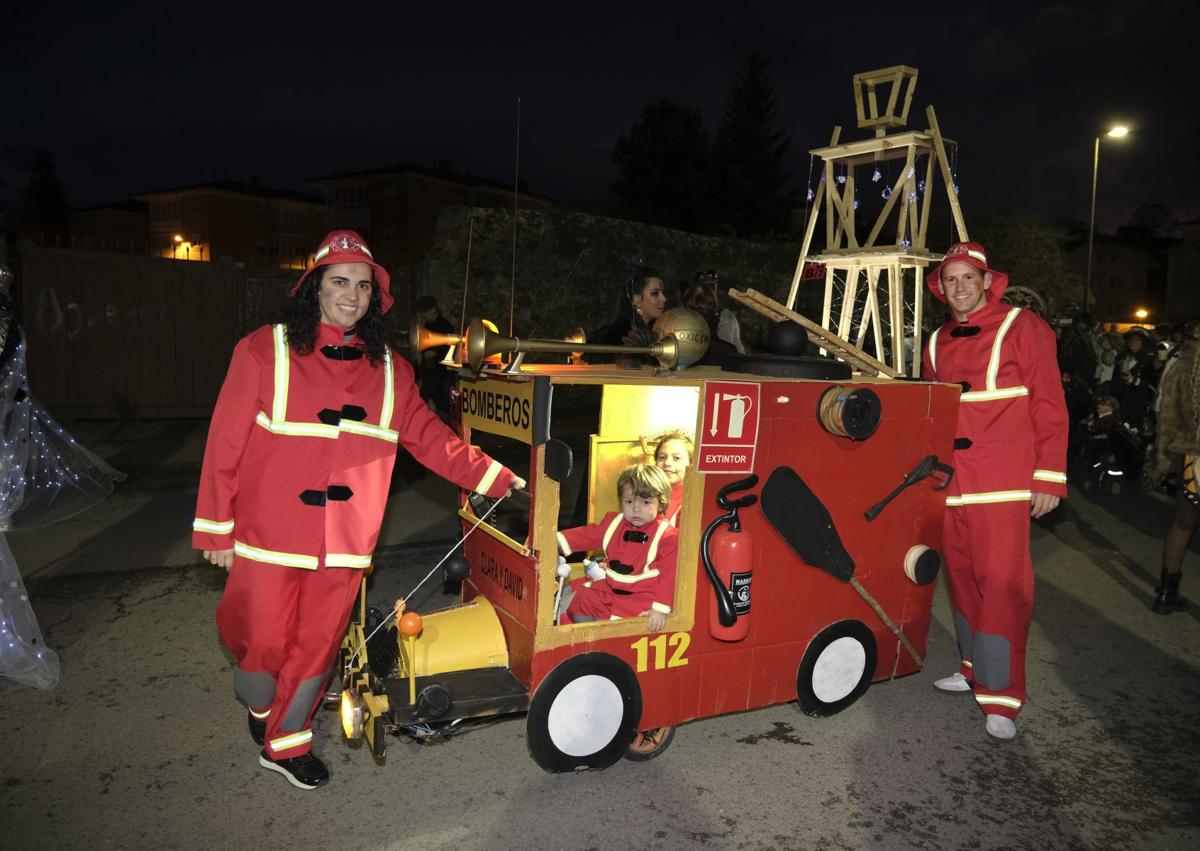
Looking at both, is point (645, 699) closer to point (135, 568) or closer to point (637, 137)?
point (135, 568)

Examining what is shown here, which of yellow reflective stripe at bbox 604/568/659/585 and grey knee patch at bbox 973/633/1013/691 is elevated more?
yellow reflective stripe at bbox 604/568/659/585

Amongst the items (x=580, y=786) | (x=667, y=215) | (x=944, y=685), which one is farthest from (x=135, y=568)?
(x=667, y=215)

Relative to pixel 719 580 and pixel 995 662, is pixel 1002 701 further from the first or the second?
pixel 719 580

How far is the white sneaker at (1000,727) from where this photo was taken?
12.0 feet

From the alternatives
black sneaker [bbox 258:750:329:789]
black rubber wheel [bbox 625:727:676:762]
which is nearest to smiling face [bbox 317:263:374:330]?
black sneaker [bbox 258:750:329:789]

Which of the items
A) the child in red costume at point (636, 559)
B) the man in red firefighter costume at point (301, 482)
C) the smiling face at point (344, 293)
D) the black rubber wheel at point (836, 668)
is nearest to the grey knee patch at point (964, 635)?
the black rubber wheel at point (836, 668)

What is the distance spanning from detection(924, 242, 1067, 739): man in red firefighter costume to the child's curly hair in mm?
1394

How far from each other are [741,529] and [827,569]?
511mm

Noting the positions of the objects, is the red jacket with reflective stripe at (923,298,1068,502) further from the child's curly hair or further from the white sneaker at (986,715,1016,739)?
A: the child's curly hair

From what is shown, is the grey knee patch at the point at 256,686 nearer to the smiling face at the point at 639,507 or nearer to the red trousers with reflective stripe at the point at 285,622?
the red trousers with reflective stripe at the point at 285,622

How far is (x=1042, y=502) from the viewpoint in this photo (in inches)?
145

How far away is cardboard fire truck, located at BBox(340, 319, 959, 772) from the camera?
121 inches

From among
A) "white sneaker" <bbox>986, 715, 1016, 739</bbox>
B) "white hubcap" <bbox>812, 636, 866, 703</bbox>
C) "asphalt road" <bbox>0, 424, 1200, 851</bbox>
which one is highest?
"white hubcap" <bbox>812, 636, 866, 703</bbox>

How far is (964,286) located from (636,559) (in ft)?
6.23
